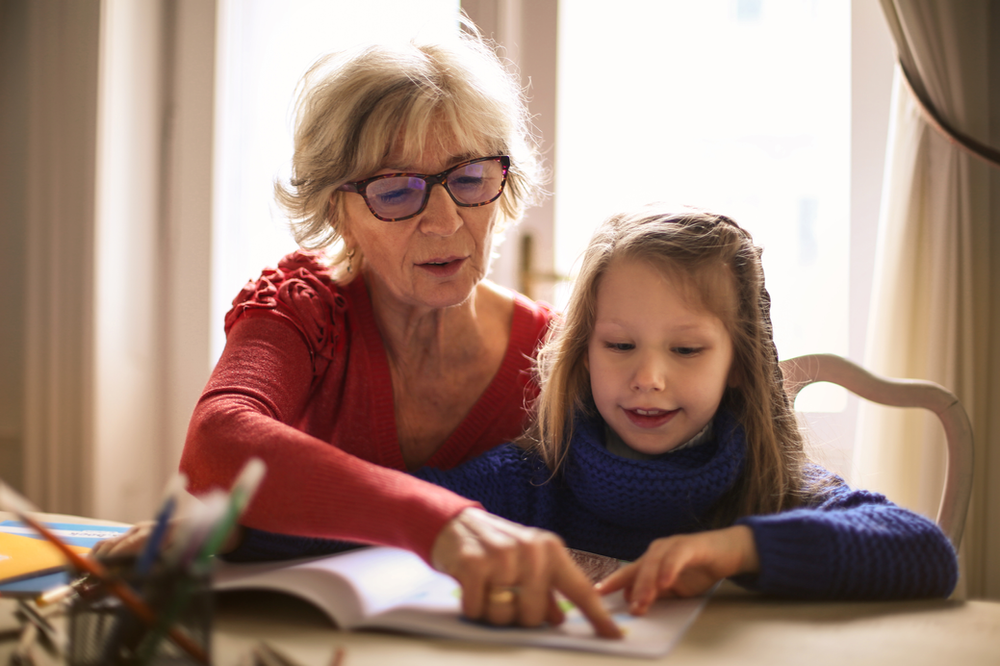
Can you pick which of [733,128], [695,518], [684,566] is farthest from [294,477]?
[733,128]

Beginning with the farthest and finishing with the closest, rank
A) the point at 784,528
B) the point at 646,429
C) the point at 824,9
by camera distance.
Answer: the point at 824,9 < the point at 646,429 < the point at 784,528

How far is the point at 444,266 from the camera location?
121 cm

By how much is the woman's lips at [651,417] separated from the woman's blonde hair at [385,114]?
50cm

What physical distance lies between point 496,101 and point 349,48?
27cm

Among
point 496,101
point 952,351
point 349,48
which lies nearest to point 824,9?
point 952,351

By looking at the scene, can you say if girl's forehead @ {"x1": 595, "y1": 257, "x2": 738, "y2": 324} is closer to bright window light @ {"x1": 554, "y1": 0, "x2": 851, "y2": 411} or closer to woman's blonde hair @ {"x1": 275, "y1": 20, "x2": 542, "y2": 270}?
woman's blonde hair @ {"x1": 275, "y1": 20, "x2": 542, "y2": 270}

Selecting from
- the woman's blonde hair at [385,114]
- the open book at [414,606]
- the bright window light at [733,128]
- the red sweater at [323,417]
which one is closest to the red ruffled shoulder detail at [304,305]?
the red sweater at [323,417]

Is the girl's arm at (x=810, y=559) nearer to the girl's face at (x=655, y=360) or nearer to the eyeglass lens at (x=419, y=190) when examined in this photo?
the girl's face at (x=655, y=360)

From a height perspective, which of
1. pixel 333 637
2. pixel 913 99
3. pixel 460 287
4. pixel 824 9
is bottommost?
pixel 333 637

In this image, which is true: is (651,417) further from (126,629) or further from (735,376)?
(126,629)

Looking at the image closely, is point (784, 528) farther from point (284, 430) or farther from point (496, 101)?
point (496, 101)

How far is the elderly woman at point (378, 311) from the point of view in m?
0.90

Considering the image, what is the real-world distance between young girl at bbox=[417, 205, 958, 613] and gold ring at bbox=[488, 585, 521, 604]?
1.08 feet

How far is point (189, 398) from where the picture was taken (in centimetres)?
246
